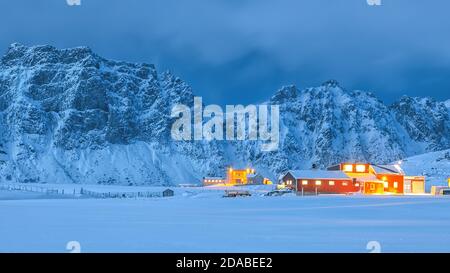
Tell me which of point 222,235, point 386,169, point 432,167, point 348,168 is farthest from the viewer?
point 432,167

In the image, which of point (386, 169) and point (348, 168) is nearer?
point (386, 169)

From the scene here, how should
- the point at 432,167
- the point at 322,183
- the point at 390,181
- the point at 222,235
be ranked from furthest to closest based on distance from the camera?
the point at 432,167, the point at 390,181, the point at 322,183, the point at 222,235

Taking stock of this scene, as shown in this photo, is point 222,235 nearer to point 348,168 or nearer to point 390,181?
point 390,181

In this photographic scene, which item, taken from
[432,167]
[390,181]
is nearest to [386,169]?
[390,181]

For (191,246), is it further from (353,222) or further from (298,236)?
(353,222)

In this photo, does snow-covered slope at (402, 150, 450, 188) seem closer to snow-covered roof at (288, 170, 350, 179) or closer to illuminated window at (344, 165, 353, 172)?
illuminated window at (344, 165, 353, 172)

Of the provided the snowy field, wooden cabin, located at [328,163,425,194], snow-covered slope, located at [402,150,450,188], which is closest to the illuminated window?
wooden cabin, located at [328,163,425,194]

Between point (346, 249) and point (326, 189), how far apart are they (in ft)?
233

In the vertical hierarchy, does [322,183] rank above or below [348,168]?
below

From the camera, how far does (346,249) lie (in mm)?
18500

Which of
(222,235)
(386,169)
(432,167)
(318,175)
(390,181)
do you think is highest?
(432,167)

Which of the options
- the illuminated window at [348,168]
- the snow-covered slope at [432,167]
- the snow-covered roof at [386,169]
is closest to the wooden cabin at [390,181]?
the snow-covered roof at [386,169]
